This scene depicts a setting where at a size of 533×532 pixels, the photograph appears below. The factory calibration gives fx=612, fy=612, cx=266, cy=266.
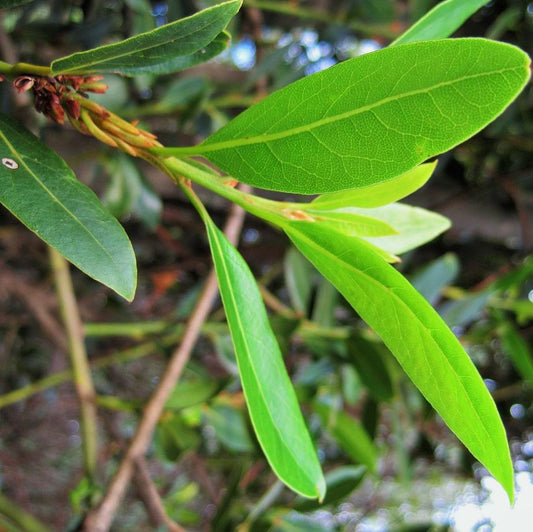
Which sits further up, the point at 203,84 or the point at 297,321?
the point at 203,84

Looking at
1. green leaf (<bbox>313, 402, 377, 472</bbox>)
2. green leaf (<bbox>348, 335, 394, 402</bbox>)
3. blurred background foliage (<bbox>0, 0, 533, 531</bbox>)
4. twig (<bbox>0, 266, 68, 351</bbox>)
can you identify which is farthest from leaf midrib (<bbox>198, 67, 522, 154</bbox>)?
twig (<bbox>0, 266, 68, 351</bbox>)

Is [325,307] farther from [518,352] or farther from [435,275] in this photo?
[518,352]

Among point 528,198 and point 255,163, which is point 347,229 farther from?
point 528,198

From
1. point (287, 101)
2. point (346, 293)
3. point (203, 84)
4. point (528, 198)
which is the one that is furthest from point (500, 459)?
point (528, 198)

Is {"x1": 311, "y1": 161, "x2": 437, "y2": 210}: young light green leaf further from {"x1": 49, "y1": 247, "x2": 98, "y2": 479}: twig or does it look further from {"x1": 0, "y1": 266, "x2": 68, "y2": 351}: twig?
{"x1": 0, "y1": 266, "x2": 68, "y2": 351}: twig

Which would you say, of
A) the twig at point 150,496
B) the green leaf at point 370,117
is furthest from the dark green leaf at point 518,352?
the green leaf at point 370,117

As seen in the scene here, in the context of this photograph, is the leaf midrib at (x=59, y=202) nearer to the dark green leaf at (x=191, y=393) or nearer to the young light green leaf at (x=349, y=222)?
the young light green leaf at (x=349, y=222)
